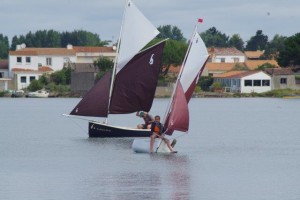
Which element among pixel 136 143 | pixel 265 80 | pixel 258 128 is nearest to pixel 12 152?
pixel 136 143

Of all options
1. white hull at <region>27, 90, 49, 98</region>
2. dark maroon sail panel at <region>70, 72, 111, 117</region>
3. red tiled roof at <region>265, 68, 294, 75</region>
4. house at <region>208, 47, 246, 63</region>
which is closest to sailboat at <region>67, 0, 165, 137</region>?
dark maroon sail panel at <region>70, 72, 111, 117</region>

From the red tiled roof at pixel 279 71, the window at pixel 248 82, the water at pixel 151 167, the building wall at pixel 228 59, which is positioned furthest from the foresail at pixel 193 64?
the building wall at pixel 228 59

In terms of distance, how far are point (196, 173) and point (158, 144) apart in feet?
19.3

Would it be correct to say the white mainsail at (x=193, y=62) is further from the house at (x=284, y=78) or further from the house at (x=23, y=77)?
the house at (x=23, y=77)

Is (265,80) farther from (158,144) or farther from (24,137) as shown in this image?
(158,144)

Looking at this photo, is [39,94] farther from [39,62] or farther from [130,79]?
[130,79]

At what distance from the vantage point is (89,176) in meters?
35.9

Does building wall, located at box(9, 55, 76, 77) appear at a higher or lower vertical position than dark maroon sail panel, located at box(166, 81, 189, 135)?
higher

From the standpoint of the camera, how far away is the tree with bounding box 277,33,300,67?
131 metres

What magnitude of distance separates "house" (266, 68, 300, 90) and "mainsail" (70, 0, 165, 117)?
7765 centimetres

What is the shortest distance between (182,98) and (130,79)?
391 inches

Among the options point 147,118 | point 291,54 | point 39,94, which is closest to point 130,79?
point 147,118

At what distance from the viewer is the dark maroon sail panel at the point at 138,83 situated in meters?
53.2

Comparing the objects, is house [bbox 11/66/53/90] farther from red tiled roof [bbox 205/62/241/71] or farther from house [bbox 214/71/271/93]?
red tiled roof [bbox 205/62/241/71]
